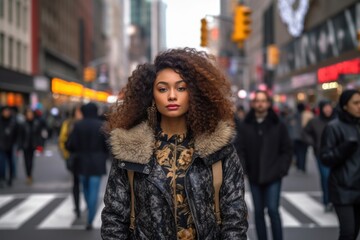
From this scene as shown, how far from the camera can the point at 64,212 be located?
10328 millimetres

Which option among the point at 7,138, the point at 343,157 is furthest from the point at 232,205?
the point at 7,138

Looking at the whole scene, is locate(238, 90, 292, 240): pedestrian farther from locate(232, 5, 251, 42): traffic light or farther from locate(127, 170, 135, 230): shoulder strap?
locate(232, 5, 251, 42): traffic light

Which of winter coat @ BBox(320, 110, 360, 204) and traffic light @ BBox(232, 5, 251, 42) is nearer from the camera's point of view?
winter coat @ BBox(320, 110, 360, 204)

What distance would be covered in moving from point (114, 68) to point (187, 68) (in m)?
153

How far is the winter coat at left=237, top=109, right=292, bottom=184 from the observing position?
6684 millimetres

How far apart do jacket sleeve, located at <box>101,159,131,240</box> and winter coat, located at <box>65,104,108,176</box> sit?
563 centimetres

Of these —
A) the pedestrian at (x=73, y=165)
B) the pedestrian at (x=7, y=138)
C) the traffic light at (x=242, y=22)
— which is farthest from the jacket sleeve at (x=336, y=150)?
the traffic light at (x=242, y=22)

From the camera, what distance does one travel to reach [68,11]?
71.4 m

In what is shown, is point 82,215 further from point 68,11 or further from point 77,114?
point 68,11

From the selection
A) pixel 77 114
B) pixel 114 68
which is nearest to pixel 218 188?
pixel 77 114

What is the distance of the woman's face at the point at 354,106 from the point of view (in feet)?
18.8

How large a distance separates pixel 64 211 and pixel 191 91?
7.75 m

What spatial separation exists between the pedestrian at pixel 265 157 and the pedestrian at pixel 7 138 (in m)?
8.22

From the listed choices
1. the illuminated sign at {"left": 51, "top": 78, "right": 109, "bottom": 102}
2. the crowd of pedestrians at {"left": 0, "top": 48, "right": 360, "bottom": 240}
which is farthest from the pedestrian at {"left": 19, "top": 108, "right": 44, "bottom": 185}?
the illuminated sign at {"left": 51, "top": 78, "right": 109, "bottom": 102}
